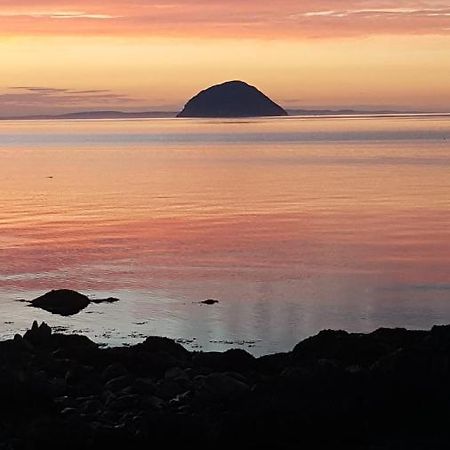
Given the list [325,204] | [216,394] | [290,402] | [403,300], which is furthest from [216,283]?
[325,204]

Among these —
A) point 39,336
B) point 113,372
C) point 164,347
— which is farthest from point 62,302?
point 113,372

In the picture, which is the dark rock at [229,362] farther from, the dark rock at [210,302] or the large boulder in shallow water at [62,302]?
the dark rock at [210,302]

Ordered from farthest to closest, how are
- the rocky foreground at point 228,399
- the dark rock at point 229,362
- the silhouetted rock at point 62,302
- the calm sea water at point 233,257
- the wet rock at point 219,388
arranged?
the silhouetted rock at point 62,302, the calm sea water at point 233,257, the dark rock at point 229,362, the wet rock at point 219,388, the rocky foreground at point 228,399

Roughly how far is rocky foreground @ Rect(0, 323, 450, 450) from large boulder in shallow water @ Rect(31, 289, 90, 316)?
748cm

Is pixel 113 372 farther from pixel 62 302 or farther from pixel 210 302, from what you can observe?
pixel 210 302

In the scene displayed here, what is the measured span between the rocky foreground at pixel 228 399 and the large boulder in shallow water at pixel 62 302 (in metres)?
7.48

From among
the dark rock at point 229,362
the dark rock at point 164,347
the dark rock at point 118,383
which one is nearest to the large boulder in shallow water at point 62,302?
the dark rock at point 164,347

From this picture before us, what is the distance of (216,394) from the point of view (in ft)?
53.0

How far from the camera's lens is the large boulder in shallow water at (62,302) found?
2816 centimetres

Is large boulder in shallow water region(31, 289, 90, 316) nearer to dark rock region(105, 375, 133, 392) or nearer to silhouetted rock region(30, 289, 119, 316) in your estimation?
silhouetted rock region(30, 289, 119, 316)

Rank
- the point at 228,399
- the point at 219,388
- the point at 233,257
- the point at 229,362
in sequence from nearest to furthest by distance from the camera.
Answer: the point at 228,399
the point at 219,388
the point at 229,362
the point at 233,257

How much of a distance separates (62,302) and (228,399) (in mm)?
13779

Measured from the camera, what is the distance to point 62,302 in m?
28.5

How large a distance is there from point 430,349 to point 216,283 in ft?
55.3
